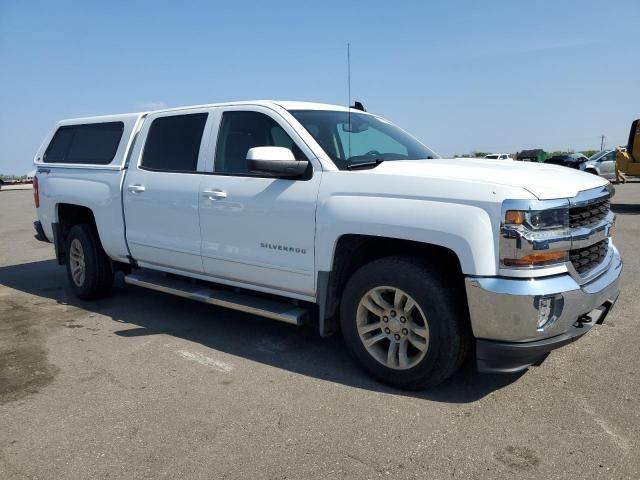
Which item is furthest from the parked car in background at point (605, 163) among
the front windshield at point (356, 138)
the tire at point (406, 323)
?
the tire at point (406, 323)

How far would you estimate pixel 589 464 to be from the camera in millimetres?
2611

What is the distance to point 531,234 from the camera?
116 inches

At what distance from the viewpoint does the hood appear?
3082mm

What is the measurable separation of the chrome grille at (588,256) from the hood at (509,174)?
0.38 metres

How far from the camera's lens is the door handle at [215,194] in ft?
14.0

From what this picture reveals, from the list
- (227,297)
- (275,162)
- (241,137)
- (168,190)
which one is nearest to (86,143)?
(168,190)

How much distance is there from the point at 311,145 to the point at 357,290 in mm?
1143

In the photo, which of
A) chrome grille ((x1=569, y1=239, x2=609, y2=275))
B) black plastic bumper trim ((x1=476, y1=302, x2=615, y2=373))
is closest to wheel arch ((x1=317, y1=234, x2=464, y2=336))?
black plastic bumper trim ((x1=476, y1=302, x2=615, y2=373))

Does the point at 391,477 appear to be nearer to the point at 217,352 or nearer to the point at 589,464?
the point at 589,464

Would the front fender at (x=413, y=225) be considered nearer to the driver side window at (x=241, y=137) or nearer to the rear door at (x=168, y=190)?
the driver side window at (x=241, y=137)

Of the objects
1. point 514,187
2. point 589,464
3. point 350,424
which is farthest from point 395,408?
point 514,187

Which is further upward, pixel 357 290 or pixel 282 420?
pixel 357 290

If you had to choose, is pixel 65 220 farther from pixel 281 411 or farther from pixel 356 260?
pixel 281 411

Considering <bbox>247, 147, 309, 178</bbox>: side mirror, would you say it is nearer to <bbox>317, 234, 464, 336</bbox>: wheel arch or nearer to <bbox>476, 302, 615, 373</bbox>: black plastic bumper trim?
<bbox>317, 234, 464, 336</bbox>: wheel arch
